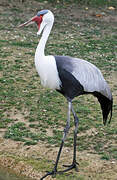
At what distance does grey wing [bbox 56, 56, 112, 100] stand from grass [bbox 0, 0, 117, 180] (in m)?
0.93

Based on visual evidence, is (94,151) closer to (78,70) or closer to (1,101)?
(78,70)

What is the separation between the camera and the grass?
6812 millimetres

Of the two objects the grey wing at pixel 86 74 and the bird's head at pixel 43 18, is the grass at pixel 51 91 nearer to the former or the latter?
the grey wing at pixel 86 74

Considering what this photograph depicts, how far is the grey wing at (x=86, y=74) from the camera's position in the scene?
5.89 m

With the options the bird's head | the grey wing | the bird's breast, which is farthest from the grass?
the bird's head

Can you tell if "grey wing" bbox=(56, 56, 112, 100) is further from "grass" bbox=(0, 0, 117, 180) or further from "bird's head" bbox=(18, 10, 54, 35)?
"grass" bbox=(0, 0, 117, 180)

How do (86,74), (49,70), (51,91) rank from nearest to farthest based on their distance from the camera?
1. (49,70)
2. (86,74)
3. (51,91)

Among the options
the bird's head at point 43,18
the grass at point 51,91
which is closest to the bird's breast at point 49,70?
the bird's head at point 43,18

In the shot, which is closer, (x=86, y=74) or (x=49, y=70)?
(x=49, y=70)

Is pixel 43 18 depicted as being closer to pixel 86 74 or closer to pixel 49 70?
pixel 49 70

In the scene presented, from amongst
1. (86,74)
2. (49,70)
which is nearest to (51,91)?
(86,74)

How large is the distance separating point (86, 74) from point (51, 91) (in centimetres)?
253

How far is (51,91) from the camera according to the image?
8.44 metres

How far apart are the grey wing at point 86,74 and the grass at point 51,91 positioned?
932 millimetres
